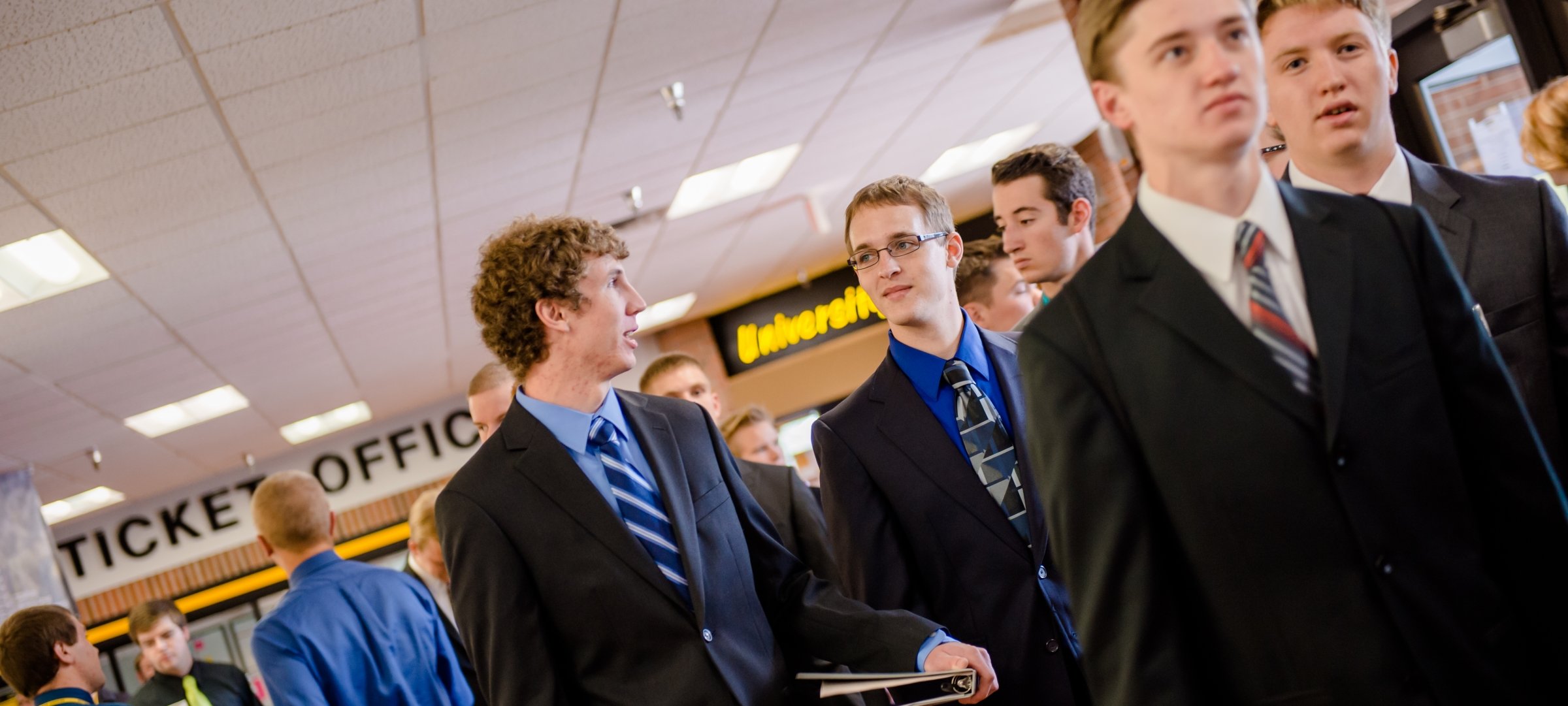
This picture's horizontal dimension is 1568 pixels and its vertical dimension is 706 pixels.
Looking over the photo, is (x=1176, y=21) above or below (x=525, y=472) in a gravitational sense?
above

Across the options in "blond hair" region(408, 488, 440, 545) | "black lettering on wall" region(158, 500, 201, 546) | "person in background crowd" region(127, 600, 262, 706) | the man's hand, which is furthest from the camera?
"black lettering on wall" region(158, 500, 201, 546)

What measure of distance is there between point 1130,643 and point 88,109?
381 centimetres

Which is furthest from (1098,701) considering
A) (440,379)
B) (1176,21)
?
(440,379)

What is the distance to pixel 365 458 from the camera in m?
11.5

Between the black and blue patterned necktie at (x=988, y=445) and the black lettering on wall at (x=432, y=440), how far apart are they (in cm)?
1035

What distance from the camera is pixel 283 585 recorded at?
11.6 meters

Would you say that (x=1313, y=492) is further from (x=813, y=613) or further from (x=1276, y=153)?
(x=1276, y=153)

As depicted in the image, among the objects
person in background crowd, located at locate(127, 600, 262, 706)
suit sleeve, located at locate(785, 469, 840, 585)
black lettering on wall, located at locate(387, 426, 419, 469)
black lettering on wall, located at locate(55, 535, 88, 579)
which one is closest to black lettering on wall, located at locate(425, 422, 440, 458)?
black lettering on wall, located at locate(387, 426, 419, 469)

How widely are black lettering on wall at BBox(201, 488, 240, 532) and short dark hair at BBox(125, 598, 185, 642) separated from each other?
530 centimetres

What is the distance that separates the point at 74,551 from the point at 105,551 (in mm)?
299

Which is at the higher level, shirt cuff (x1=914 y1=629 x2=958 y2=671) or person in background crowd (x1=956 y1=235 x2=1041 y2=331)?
person in background crowd (x1=956 y1=235 x2=1041 y2=331)

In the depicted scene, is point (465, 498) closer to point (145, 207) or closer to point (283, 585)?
point (145, 207)

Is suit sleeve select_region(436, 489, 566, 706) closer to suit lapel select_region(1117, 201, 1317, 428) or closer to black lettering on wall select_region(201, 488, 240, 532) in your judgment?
suit lapel select_region(1117, 201, 1317, 428)

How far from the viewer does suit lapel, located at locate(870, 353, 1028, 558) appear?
191 centimetres
